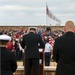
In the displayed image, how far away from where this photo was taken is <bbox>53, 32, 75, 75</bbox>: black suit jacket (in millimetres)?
6754

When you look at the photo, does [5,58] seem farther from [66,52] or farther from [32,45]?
[32,45]

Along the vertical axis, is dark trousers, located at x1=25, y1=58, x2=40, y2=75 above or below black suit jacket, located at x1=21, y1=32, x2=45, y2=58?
below

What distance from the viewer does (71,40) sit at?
22.6 feet

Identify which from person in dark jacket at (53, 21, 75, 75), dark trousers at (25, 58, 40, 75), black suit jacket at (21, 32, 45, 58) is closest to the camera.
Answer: person in dark jacket at (53, 21, 75, 75)

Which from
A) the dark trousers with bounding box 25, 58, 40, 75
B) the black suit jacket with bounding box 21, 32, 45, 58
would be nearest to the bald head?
the black suit jacket with bounding box 21, 32, 45, 58

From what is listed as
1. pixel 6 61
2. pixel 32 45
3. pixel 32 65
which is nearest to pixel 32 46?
pixel 32 45

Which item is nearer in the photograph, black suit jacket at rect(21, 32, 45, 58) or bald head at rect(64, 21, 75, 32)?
bald head at rect(64, 21, 75, 32)

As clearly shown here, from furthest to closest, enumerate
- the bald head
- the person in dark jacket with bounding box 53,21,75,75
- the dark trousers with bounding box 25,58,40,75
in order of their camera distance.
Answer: the dark trousers with bounding box 25,58,40,75, the bald head, the person in dark jacket with bounding box 53,21,75,75

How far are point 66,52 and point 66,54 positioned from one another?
4 cm

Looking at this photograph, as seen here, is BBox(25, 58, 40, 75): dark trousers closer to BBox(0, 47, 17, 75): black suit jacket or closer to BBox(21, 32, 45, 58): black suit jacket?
BBox(21, 32, 45, 58): black suit jacket

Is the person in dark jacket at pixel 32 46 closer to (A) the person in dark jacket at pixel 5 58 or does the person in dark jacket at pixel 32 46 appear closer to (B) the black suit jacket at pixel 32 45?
(B) the black suit jacket at pixel 32 45

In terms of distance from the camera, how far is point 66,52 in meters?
6.83

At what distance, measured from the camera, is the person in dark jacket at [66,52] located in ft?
22.2

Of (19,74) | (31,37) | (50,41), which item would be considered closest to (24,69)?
(19,74)
